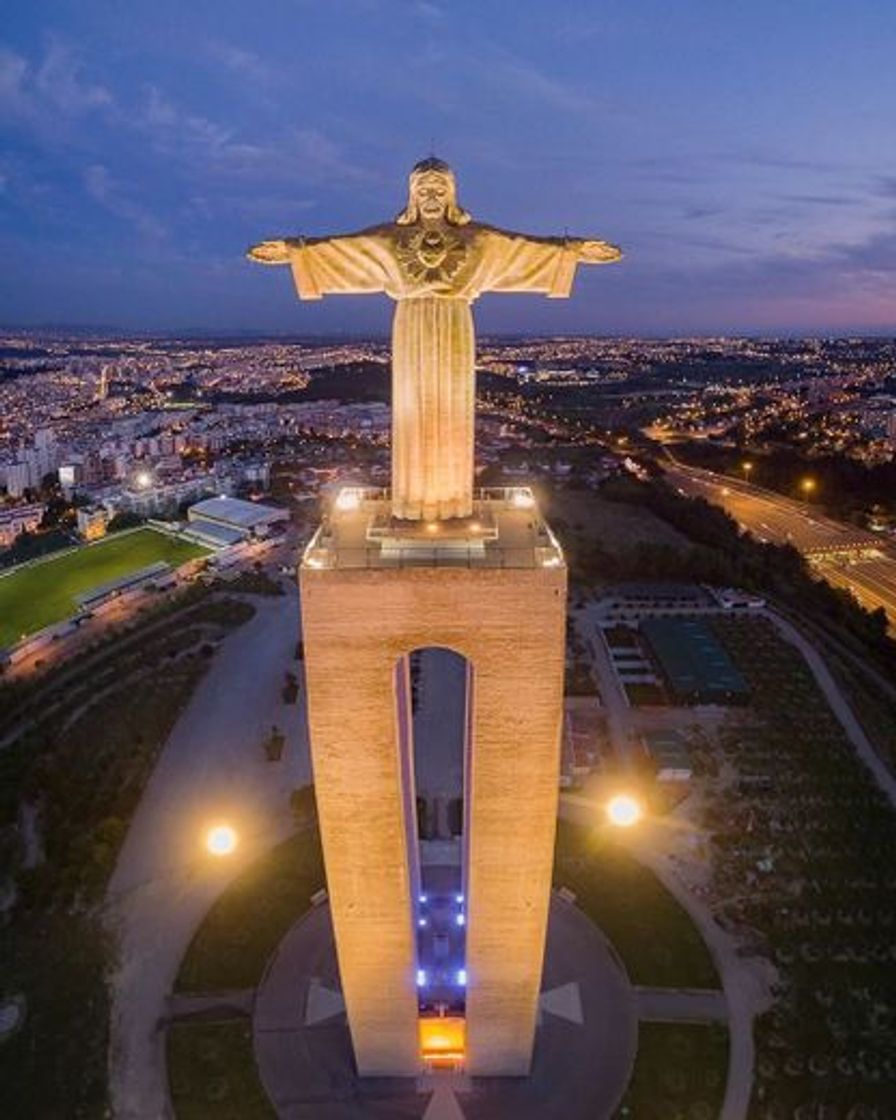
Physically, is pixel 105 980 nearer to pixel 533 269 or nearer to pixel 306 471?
pixel 533 269

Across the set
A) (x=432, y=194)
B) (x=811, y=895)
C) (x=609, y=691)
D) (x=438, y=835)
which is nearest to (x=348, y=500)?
(x=432, y=194)

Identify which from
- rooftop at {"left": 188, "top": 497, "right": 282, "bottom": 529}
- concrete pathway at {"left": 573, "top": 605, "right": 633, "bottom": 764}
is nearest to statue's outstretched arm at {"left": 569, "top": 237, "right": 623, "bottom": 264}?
concrete pathway at {"left": 573, "top": 605, "right": 633, "bottom": 764}

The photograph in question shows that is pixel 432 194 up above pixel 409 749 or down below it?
above

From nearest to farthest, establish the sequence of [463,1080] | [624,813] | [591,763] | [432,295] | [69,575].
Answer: [432,295], [463,1080], [624,813], [591,763], [69,575]

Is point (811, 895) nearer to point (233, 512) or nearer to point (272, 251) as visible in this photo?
point (272, 251)

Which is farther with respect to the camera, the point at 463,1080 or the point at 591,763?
the point at 591,763

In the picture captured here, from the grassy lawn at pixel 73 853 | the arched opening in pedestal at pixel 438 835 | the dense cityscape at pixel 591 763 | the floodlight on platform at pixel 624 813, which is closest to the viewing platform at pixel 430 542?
the dense cityscape at pixel 591 763

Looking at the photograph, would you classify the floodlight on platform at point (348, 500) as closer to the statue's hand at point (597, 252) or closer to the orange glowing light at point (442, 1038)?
the statue's hand at point (597, 252)

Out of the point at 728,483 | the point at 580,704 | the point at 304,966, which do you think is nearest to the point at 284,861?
the point at 304,966
